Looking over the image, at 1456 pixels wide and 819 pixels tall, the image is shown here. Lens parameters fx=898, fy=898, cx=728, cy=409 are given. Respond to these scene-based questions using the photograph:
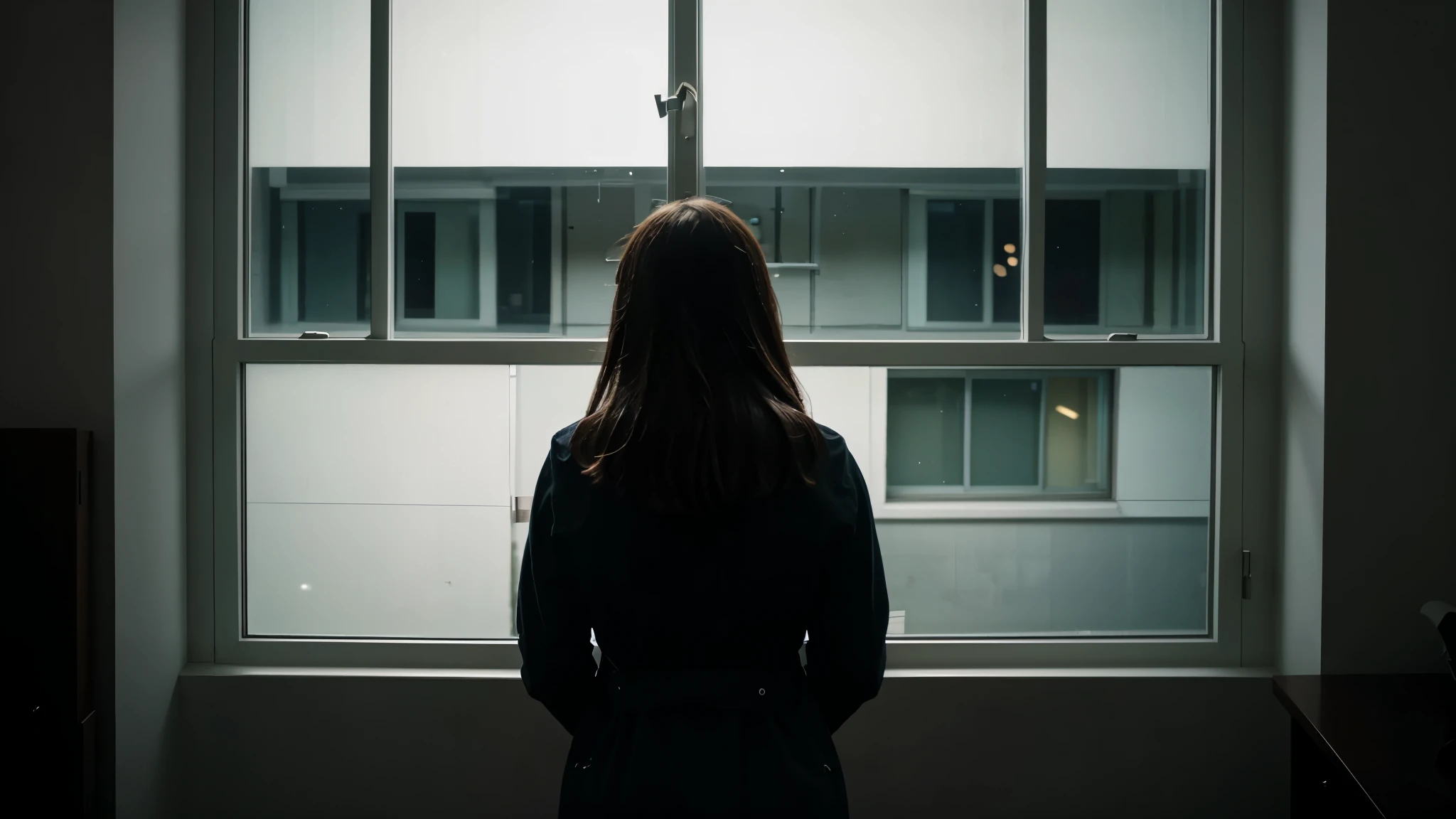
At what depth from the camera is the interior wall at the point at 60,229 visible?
5.73ft

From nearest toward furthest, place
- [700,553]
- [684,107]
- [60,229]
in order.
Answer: [700,553] < [60,229] < [684,107]

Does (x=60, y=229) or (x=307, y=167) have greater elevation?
(x=307, y=167)

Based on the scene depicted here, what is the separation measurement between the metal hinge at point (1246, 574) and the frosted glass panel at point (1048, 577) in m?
0.07

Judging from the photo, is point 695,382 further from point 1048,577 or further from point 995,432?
point 1048,577

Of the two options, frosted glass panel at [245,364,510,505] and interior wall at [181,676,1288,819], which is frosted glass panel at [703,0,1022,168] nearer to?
frosted glass panel at [245,364,510,505]

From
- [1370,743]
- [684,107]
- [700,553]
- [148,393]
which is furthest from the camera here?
[684,107]

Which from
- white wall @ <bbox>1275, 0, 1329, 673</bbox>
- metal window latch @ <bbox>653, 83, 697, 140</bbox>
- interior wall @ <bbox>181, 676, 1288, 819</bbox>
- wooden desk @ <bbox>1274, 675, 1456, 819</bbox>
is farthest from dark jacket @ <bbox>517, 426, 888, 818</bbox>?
white wall @ <bbox>1275, 0, 1329, 673</bbox>

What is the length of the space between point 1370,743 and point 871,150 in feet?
4.71

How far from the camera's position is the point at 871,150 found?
2020mm

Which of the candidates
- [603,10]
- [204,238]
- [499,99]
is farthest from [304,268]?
[603,10]

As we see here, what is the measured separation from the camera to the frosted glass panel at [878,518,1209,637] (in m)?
2.05

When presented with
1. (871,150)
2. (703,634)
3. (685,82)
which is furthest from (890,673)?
(685,82)

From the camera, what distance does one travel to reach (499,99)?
202 cm

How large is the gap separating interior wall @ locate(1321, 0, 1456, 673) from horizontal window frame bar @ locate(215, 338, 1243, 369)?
262mm
